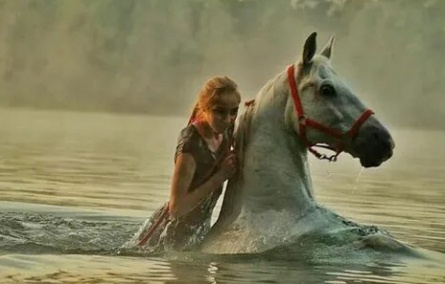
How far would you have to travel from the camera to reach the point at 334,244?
15.3 ft

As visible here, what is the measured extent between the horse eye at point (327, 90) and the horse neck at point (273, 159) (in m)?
0.14

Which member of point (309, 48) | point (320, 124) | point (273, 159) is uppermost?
point (309, 48)

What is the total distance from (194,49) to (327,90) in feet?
44.5

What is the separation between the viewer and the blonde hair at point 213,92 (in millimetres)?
4613

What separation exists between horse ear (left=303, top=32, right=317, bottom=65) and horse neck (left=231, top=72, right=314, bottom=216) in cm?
10

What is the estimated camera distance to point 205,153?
15.3ft

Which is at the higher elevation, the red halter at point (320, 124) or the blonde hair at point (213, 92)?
the blonde hair at point (213, 92)

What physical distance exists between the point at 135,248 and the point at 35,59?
46.8 feet

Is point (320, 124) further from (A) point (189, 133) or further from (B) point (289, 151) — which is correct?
(A) point (189, 133)

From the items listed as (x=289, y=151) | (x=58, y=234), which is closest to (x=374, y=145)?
(x=289, y=151)

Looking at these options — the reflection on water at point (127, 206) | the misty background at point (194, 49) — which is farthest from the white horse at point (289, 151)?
the misty background at point (194, 49)

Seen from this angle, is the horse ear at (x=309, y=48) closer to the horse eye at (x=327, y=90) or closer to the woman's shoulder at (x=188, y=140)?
the horse eye at (x=327, y=90)

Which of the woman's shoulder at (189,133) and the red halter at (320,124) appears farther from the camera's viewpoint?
the woman's shoulder at (189,133)

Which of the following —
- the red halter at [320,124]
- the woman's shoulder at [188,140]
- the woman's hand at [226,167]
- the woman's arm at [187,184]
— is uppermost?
the red halter at [320,124]
